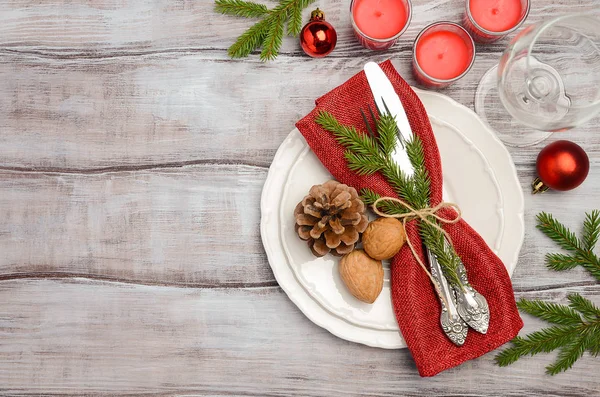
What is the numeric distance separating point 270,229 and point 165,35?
0.34 meters

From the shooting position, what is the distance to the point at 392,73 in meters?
0.70

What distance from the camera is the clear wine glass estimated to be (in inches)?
25.4

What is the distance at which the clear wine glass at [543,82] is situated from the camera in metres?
0.65

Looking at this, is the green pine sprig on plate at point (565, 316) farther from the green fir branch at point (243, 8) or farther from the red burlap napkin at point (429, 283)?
the green fir branch at point (243, 8)

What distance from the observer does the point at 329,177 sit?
2.36 ft

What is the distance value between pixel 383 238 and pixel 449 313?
138 mm

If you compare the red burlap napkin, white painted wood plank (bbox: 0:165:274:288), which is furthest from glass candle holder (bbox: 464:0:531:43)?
white painted wood plank (bbox: 0:165:274:288)

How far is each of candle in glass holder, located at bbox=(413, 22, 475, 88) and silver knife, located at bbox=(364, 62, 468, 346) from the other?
62 mm

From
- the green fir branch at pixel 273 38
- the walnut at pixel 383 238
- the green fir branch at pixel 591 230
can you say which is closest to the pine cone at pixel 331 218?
the walnut at pixel 383 238

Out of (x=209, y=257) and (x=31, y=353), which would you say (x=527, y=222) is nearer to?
(x=209, y=257)

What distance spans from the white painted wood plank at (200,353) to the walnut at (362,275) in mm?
104

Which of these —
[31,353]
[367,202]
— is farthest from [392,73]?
[31,353]

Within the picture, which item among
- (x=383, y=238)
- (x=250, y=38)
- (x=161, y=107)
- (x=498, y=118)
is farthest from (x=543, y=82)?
(x=161, y=107)

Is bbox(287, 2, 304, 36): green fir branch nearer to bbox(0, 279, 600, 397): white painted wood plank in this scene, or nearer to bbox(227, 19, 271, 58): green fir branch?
bbox(227, 19, 271, 58): green fir branch
